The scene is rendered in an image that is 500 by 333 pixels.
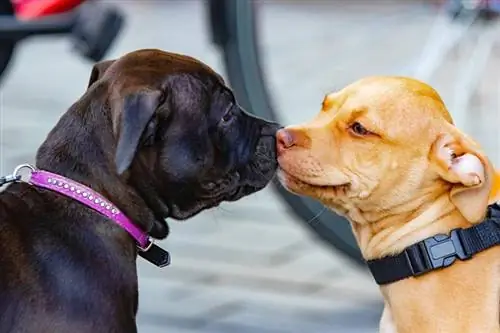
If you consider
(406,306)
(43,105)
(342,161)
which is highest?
(342,161)

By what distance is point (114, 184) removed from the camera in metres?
2.95

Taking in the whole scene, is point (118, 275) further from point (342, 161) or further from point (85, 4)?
point (85, 4)

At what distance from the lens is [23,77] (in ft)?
27.3

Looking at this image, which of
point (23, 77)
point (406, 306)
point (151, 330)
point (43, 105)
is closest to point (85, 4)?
point (151, 330)

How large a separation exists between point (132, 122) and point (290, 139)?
503mm

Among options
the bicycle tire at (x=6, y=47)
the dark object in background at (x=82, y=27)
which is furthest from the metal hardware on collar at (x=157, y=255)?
the bicycle tire at (x=6, y=47)

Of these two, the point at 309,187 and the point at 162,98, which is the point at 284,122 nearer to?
the point at 309,187

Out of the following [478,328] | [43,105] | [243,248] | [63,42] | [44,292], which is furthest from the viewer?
[63,42]

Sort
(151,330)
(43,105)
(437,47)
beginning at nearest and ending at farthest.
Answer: (151,330) < (437,47) < (43,105)

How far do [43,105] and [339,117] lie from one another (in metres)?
4.27

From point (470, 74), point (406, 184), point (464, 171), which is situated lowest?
point (470, 74)

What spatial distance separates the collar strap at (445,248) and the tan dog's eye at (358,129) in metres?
0.29

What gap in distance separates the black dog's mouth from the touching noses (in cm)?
3

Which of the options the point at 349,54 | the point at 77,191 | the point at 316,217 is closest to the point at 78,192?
the point at 77,191
